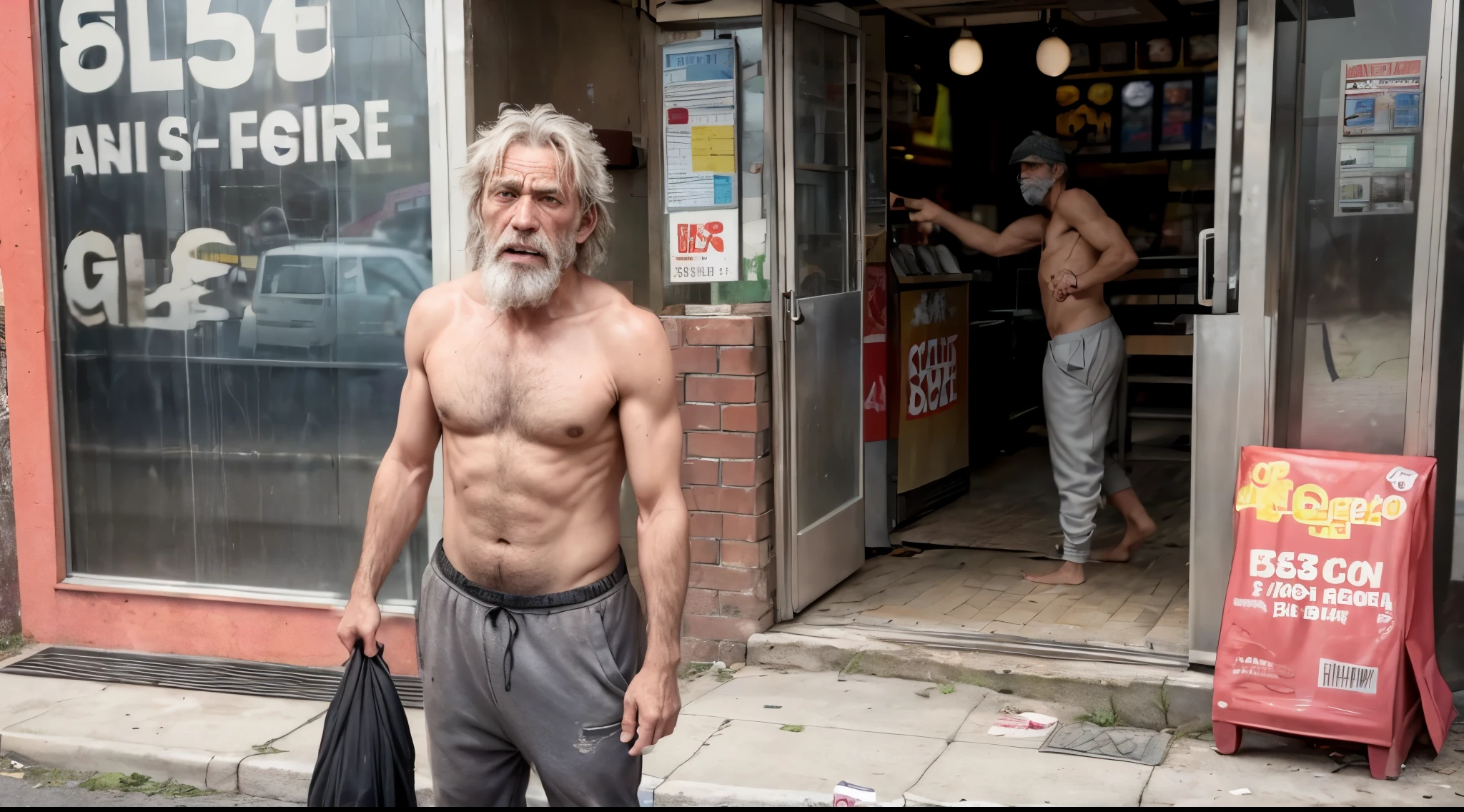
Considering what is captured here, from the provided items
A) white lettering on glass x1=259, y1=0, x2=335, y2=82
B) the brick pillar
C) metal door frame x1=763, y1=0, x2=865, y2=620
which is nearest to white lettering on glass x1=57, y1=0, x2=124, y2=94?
white lettering on glass x1=259, y1=0, x2=335, y2=82

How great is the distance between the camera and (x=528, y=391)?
3.11 m

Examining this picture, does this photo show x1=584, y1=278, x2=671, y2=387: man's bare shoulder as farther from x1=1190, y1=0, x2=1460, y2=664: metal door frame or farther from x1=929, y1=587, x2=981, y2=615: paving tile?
x1=929, y1=587, x2=981, y2=615: paving tile

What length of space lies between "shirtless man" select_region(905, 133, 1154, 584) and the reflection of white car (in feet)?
8.37

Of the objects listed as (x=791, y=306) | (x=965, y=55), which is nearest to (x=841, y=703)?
(x=791, y=306)

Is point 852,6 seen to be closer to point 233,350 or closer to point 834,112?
point 834,112

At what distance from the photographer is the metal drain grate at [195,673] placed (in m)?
5.82

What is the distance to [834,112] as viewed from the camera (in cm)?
621

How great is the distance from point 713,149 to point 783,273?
60cm

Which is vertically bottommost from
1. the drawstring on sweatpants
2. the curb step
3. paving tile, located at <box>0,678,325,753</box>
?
paving tile, located at <box>0,678,325,753</box>

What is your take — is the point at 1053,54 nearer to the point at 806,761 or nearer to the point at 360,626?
the point at 806,761

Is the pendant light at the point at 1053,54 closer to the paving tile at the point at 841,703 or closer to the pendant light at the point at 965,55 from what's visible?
the pendant light at the point at 965,55

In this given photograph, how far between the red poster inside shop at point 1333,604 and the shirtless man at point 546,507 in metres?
2.48

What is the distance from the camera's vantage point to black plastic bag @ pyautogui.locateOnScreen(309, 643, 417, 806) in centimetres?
311

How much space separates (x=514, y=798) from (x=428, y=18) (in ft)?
11.6
